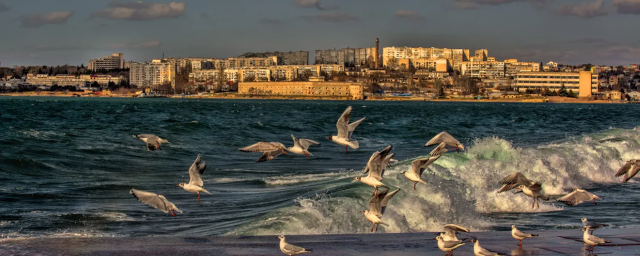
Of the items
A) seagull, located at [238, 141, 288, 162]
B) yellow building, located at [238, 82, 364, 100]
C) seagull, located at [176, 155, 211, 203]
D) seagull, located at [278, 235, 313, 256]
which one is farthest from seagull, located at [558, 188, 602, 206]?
yellow building, located at [238, 82, 364, 100]

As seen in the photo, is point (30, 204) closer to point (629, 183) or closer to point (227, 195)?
point (227, 195)

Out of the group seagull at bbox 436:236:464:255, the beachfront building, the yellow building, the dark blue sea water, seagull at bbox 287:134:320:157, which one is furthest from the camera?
the yellow building

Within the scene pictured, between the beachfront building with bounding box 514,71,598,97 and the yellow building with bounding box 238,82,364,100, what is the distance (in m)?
37.3

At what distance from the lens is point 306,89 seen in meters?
186

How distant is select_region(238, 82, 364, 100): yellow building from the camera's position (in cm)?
17875

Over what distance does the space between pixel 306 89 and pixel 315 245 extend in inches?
7093

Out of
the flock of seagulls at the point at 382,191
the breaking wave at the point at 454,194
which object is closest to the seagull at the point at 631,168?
the flock of seagulls at the point at 382,191

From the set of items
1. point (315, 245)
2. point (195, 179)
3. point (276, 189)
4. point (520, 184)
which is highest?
point (195, 179)

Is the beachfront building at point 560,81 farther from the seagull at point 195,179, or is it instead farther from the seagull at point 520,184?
the seagull at point 195,179

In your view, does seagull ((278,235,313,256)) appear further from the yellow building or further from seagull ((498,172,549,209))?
the yellow building

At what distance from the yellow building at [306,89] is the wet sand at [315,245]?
170 m

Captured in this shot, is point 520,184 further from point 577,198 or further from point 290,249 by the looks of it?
point 290,249

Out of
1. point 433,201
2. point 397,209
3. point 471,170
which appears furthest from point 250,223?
point 471,170

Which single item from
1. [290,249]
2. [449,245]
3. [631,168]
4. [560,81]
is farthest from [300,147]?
[560,81]
